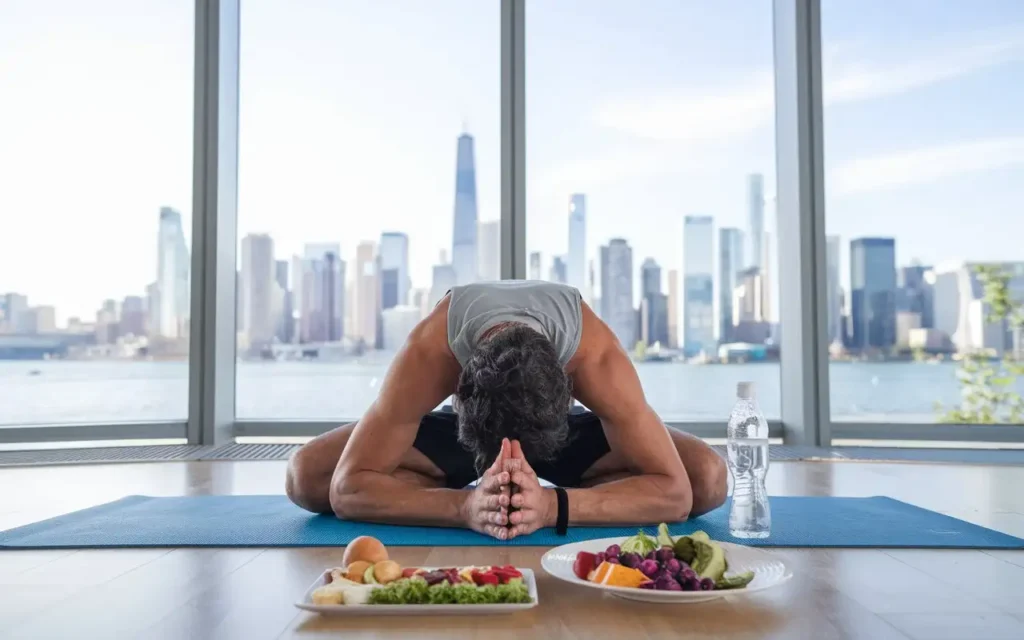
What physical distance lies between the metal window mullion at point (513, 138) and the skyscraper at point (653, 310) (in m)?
0.70

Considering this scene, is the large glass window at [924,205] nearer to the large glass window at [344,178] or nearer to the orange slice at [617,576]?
the large glass window at [344,178]

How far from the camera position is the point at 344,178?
454 cm

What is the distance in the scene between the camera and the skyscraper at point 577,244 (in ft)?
14.5

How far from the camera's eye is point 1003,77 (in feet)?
14.4

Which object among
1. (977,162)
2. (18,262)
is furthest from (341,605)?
(977,162)

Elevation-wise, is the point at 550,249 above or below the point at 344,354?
above

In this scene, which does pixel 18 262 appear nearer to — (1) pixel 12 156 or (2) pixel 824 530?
(1) pixel 12 156

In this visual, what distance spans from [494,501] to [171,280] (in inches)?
118

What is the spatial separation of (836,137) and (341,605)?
3820 mm

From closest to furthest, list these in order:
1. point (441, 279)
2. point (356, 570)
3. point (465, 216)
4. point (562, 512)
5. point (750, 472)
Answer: point (356, 570)
point (562, 512)
point (750, 472)
point (465, 216)
point (441, 279)

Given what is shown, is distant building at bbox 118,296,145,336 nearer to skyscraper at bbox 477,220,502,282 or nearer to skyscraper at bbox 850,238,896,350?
skyscraper at bbox 477,220,502,282

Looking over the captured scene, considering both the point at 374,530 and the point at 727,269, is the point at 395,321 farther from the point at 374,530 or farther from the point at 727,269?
the point at 374,530

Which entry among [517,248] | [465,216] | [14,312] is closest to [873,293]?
[517,248]

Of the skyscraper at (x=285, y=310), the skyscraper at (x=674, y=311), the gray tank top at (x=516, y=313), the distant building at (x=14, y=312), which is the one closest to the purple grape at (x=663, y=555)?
the gray tank top at (x=516, y=313)
